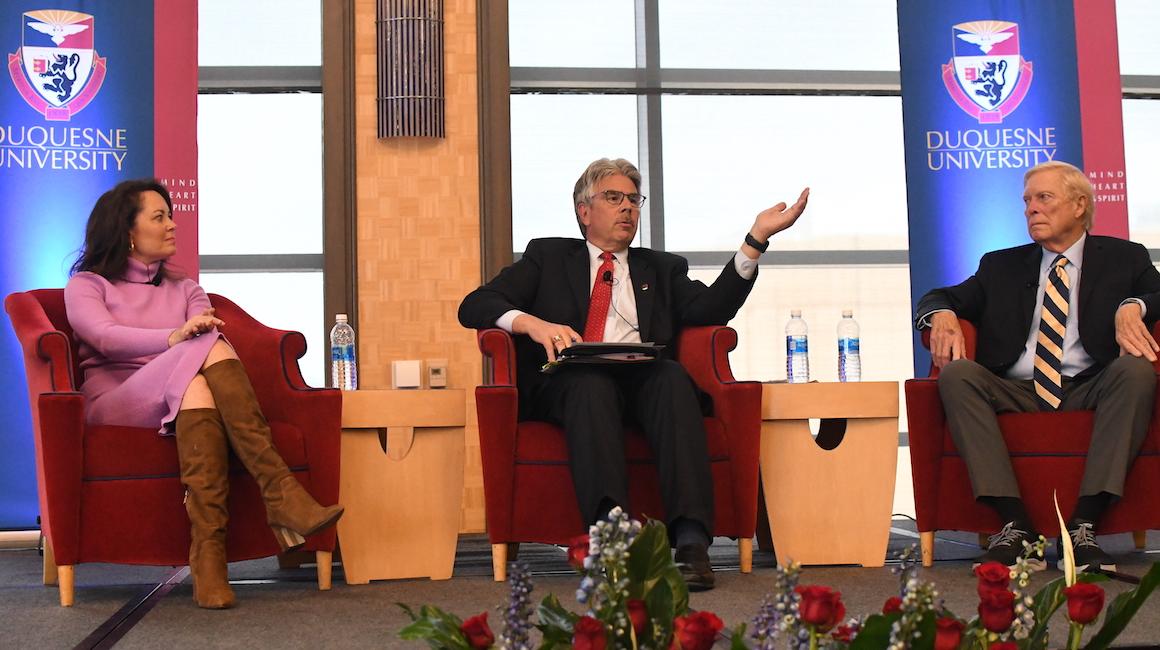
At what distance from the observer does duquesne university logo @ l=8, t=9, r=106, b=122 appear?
4281 millimetres

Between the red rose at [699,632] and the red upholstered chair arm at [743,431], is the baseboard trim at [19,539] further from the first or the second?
the red rose at [699,632]

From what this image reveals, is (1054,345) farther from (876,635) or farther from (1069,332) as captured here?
(876,635)

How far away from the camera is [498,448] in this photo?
3.01 m

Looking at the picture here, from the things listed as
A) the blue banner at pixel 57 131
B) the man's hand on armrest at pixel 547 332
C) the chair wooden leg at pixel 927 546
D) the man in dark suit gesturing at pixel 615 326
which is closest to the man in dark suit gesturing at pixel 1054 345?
the chair wooden leg at pixel 927 546

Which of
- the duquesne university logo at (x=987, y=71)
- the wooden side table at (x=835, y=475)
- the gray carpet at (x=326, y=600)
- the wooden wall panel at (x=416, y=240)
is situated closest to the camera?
the gray carpet at (x=326, y=600)

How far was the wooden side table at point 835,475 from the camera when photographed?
322 centimetres

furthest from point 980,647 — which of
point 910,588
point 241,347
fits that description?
point 241,347

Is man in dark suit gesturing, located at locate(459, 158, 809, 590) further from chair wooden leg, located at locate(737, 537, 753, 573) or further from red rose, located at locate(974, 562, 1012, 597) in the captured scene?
red rose, located at locate(974, 562, 1012, 597)

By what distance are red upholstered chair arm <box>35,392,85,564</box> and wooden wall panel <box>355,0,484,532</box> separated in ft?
5.56

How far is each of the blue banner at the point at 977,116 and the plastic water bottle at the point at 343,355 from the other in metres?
2.12

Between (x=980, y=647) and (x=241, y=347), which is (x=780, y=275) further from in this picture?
(x=980, y=647)

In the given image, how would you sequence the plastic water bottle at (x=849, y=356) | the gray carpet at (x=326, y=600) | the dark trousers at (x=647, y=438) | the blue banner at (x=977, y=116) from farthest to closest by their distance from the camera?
the blue banner at (x=977, y=116), the plastic water bottle at (x=849, y=356), the dark trousers at (x=647, y=438), the gray carpet at (x=326, y=600)

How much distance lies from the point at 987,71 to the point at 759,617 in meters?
4.24

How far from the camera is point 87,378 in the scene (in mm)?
3027
